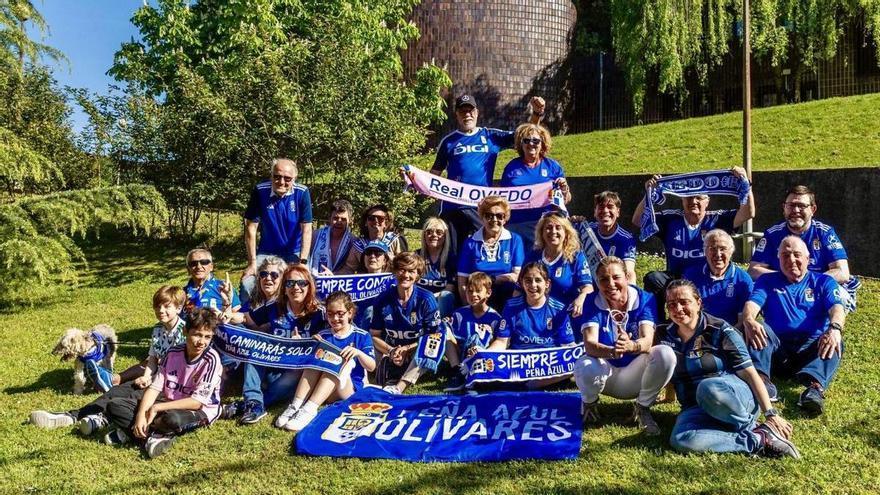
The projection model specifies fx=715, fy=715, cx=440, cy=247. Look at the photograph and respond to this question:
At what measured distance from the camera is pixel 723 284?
5906 millimetres

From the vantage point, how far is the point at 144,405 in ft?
17.4

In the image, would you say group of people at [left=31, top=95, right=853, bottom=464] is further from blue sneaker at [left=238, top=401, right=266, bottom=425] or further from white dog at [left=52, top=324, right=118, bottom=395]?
white dog at [left=52, top=324, right=118, bottom=395]

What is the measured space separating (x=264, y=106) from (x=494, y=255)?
7399 mm

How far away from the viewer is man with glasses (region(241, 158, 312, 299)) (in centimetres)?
731

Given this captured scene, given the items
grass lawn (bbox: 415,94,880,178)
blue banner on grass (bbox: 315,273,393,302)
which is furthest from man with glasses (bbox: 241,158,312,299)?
grass lawn (bbox: 415,94,880,178)

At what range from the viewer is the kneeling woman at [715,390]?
454 cm

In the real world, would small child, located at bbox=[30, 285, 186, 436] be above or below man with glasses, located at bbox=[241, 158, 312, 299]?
below

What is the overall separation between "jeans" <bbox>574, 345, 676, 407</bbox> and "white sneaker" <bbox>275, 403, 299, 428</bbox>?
87.0 inches

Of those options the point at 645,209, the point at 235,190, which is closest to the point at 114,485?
the point at 645,209

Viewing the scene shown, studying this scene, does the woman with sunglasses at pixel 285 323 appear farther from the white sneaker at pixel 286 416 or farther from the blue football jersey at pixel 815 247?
the blue football jersey at pixel 815 247

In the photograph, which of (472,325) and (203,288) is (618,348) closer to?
(472,325)

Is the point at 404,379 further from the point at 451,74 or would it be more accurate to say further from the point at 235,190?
the point at 451,74

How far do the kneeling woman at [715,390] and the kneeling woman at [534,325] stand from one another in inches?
50.6

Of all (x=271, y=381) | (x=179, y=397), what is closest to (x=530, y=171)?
(x=271, y=381)
